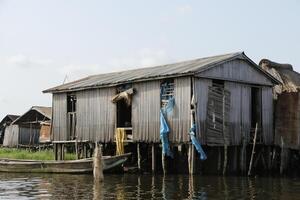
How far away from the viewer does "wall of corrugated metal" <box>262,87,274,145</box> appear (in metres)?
26.8

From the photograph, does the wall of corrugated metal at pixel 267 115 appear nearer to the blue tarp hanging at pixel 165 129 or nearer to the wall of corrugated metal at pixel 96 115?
the blue tarp hanging at pixel 165 129

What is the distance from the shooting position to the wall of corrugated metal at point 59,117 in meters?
30.5

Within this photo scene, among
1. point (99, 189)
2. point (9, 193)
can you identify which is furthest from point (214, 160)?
point (9, 193)

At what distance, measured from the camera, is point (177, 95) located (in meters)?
24.2

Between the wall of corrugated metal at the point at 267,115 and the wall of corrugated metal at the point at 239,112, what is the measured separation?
1.23m

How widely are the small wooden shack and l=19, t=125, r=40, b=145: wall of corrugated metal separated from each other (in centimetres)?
1761

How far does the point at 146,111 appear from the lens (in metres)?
→ 25.6

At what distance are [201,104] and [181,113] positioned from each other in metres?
1.02

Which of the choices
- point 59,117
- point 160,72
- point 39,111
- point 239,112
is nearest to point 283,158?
point 239,112

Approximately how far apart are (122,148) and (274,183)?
8.40 metres

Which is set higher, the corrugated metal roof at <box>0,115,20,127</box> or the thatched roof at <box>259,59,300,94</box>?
the thatched roof at <box>259,59,300,94</box>

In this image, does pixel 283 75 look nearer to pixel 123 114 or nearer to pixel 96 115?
pixel 123 114

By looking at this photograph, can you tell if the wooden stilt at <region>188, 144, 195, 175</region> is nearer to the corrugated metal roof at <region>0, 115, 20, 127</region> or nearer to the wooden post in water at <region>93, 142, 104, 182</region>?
the wooden post in water at <region>93, 142, 104, 182</region>

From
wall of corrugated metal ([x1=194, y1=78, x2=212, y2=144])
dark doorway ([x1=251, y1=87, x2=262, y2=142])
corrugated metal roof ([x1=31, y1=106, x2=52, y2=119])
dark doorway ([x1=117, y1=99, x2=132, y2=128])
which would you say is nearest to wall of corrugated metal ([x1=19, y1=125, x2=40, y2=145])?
corrugated metal roof ([x1=31, y1=106, x2=52, y2=119])
